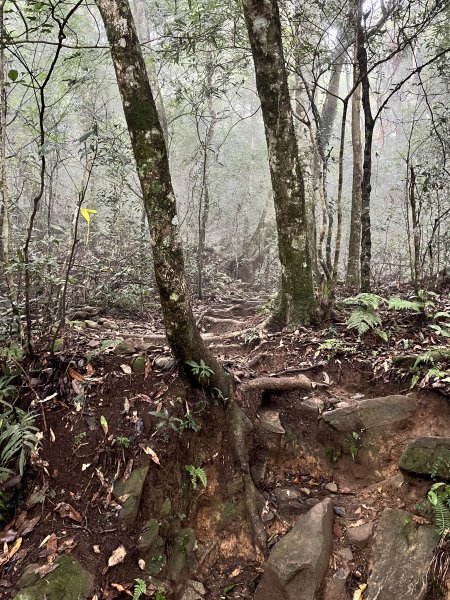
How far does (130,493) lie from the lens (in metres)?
3.81

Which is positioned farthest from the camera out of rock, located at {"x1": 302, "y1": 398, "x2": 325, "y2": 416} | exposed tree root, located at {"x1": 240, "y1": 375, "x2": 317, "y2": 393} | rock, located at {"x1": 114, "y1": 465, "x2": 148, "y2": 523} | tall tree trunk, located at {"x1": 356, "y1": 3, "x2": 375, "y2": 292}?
tall tree trunk, located at {"x1": 356, "y1": 3, "x2": 375, "y2": 292}

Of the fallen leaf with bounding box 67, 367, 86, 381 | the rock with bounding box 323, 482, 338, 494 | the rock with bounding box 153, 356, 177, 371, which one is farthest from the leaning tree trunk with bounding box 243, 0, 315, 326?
the fallen leaf with bounding box 67, 367, 86, 381

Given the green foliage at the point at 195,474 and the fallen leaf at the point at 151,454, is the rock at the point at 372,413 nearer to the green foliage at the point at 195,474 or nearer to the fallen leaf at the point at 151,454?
the green foliage at the point at 195,474

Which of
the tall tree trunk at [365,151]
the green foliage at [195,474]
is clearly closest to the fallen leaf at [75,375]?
the green foliage at [195,474]

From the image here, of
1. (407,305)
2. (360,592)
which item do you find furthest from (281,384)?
(360,592)

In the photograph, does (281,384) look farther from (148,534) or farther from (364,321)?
(148,534)

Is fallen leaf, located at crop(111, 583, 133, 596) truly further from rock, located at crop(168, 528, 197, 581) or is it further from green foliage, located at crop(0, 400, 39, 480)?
green foliage, located at crop(0, 400, 39, 480)

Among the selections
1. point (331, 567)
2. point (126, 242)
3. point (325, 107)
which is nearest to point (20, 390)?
point (331, 567)

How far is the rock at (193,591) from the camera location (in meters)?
3.72

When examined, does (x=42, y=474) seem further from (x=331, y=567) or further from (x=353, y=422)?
(x=353, y=422)

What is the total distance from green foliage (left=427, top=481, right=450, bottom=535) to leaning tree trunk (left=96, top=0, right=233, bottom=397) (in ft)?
8.46

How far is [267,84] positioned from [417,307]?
3514 mm

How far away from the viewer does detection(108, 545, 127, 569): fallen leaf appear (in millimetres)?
3434

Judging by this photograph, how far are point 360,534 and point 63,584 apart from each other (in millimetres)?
2572
